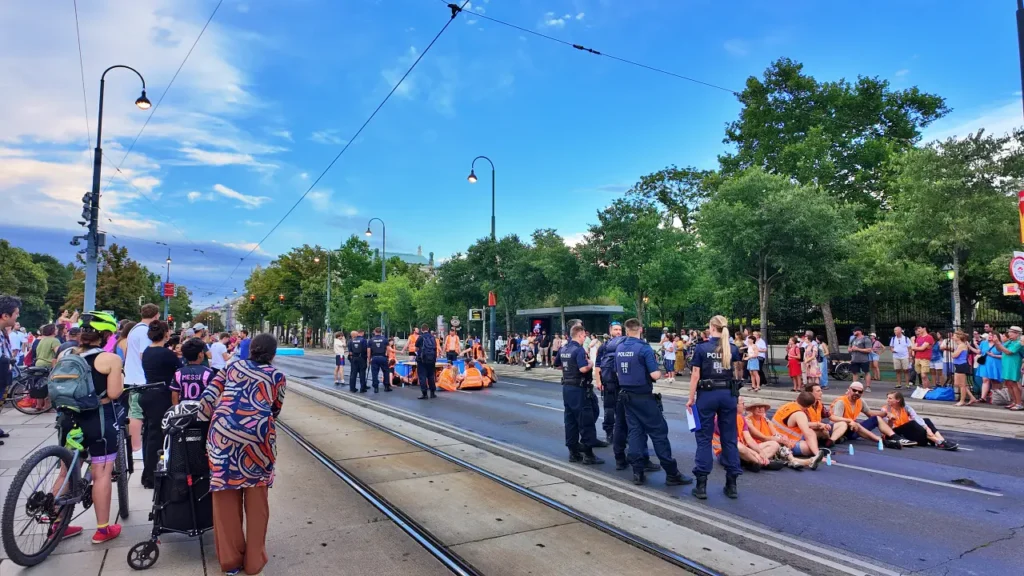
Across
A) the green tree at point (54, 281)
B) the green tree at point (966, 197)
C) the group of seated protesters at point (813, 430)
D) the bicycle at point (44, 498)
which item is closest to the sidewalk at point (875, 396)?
the group of seated protesters at point (813, 430)

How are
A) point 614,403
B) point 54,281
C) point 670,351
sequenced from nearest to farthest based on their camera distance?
1. point 614,403
2. point 670,351
3. point 54,281

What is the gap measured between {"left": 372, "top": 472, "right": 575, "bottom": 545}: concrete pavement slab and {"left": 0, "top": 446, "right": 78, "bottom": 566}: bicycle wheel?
2711 millimetres

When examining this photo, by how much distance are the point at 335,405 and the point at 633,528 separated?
10024mm

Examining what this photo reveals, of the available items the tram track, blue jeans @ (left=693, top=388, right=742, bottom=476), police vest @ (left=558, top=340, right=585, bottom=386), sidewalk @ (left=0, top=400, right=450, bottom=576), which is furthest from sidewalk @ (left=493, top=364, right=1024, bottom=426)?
sidewalk @ (left=0, top=400, right=450, bottom=576)

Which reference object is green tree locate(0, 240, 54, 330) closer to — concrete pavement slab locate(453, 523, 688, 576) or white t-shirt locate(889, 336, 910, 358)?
concrete pavement slab locate(453, 523, 688, 576)

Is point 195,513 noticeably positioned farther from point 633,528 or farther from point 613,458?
point 613,458

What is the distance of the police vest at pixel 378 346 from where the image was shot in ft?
53.4

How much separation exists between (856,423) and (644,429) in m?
4.91

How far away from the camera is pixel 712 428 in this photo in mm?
6359

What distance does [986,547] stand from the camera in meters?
4.93

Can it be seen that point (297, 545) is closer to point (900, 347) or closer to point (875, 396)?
point (875, 396)

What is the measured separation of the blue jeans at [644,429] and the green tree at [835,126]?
29043 mm

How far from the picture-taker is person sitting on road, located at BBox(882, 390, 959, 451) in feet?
29.9

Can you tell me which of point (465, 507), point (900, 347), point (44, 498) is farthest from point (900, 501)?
point (900, 347)
